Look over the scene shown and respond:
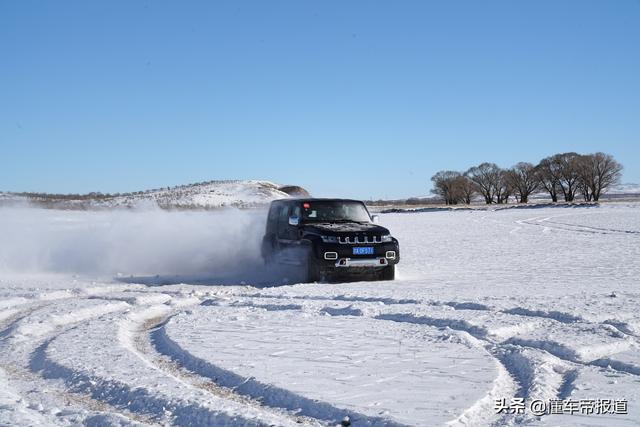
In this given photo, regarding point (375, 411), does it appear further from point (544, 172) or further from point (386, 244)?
point (544, 172)

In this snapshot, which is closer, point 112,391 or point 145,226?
point 112,391

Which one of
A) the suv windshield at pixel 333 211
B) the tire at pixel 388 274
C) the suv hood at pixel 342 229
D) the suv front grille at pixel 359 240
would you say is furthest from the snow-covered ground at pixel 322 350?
the suv windshield at pixel 333 211

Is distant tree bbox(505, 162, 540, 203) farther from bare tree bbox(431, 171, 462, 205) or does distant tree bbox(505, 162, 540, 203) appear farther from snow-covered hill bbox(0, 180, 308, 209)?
snow-covered hill bbox(0, 180, 308, 209)

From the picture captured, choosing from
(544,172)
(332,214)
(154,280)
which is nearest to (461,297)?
(332,214)

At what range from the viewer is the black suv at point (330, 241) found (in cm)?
1119

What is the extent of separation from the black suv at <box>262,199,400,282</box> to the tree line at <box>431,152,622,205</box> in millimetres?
79459

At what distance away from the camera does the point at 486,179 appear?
102m

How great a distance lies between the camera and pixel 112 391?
15.0 feet

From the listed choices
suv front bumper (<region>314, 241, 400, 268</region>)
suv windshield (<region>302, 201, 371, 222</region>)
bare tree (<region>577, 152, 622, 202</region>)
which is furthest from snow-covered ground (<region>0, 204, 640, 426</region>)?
bare tree (<region>577, 152, 622, 202</region>)

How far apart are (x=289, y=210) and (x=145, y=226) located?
7465 mm

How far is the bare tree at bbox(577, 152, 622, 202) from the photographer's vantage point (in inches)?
3322

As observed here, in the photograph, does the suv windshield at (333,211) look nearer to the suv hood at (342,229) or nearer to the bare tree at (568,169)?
the suv hood at (342,229)

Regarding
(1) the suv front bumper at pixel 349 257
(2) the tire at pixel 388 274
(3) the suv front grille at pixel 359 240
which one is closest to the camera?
(1) the suv front bumper at pixel 349 257

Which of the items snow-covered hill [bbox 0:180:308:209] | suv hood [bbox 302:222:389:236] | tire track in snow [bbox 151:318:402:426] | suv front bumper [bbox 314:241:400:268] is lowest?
tire track in snow [bbox 151:318:402:426]
